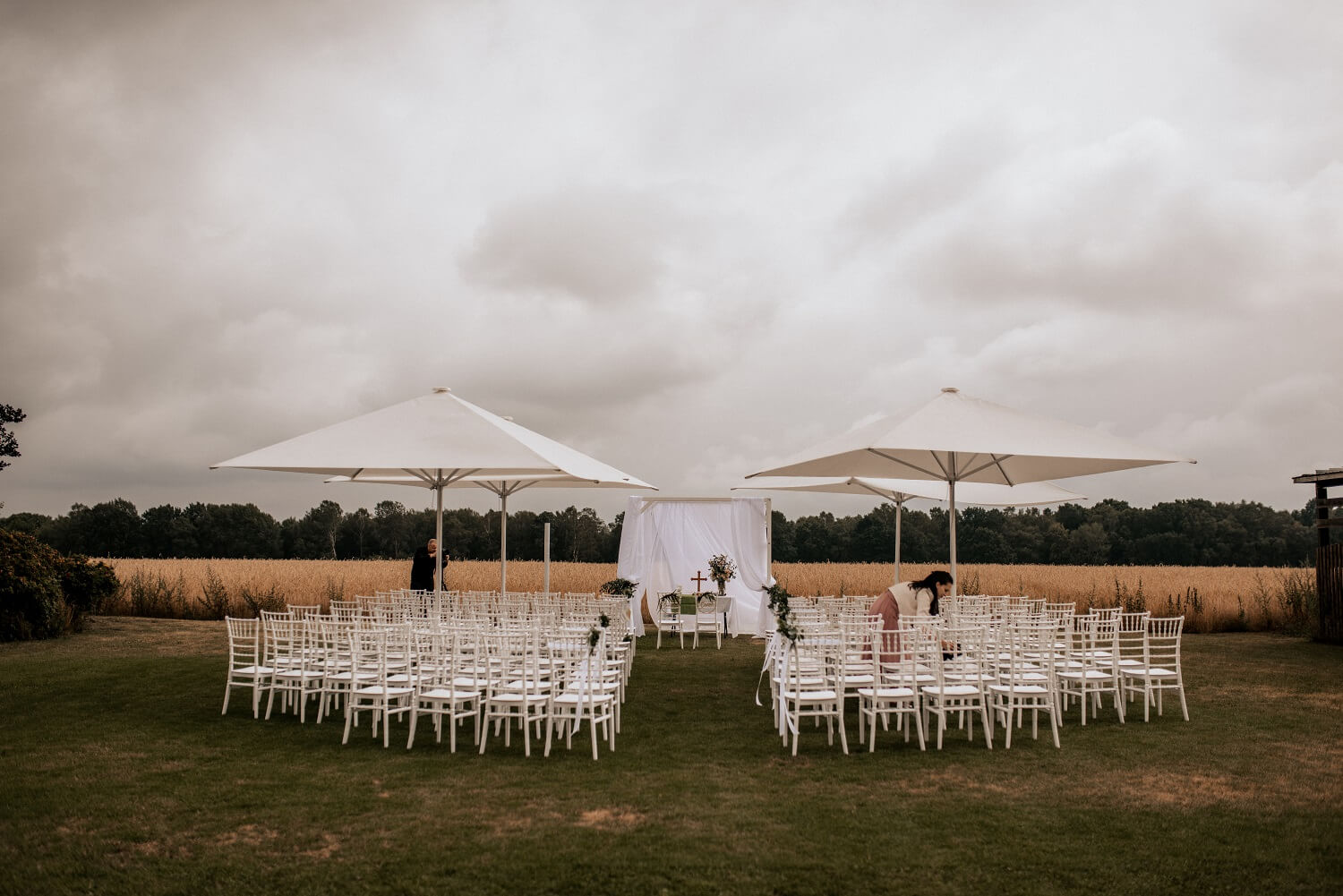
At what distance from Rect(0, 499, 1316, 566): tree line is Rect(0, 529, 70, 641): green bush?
26.6m

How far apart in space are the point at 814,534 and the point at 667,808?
4286 centimetres

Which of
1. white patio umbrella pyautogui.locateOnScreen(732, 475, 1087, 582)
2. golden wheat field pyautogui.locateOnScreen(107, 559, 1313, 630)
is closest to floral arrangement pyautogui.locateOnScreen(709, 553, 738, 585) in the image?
golden wheat field pyautogui.locateOnScreen(107, 559, 1313, 630)

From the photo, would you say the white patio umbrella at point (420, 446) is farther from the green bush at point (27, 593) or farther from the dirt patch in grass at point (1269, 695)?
the green bush at point (27, 593)

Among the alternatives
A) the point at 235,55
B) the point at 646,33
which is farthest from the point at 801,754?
the point at 235,55

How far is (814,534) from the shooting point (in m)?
48.2

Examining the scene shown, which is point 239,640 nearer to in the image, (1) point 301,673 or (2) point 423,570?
(1) point 301,673

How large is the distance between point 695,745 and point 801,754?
0.91 m

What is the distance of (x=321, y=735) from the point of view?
8398 mm

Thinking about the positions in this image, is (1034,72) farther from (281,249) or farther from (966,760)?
(281,249)

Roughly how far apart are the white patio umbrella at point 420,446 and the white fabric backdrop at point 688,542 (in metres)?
7.65

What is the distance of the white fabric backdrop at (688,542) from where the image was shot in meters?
18.7

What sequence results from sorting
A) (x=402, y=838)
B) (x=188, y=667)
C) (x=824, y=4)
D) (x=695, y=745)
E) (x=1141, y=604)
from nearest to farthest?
1. (x=402, y=838)
2. (x=695, y=745)
3. (x=188, y=667)
4. (x=824, y=4)
5. (x=1141, y=604)

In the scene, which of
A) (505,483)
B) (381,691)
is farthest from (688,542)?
(381,691)

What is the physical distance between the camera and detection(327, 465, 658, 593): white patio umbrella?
12.8 m
